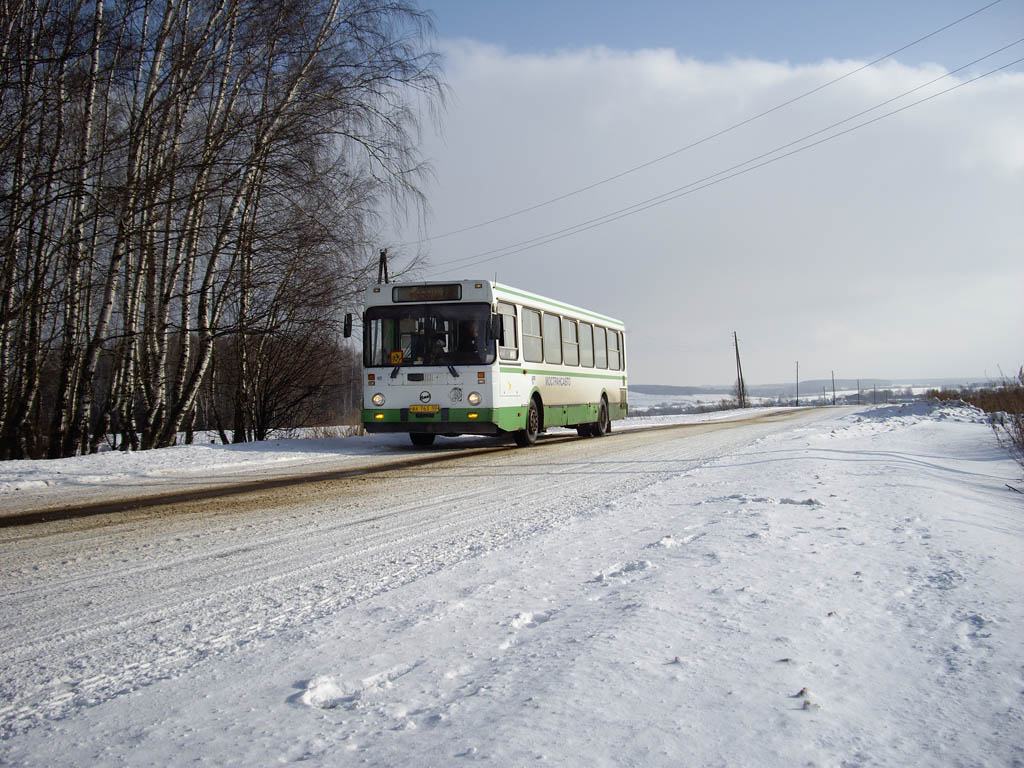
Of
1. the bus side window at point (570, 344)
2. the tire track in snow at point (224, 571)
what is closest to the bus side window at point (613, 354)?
the bus side window at point (570, 344)

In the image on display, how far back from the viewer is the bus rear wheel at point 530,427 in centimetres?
1580

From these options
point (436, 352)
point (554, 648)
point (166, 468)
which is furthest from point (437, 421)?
point (554, 648)

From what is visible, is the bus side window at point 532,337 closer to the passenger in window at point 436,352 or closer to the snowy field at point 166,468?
the passenger in window at point 436,352

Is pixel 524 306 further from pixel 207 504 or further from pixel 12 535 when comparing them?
pixel 12 535

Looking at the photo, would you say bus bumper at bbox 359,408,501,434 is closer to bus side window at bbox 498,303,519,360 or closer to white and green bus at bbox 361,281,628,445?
white and green bus at bbox 361,281,628,445

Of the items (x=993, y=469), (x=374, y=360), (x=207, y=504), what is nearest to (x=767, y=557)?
(x=207, y=504)

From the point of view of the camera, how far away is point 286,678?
2730mm

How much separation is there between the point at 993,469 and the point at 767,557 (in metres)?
8.44

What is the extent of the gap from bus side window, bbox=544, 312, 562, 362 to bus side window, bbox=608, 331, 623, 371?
4127 millimetres

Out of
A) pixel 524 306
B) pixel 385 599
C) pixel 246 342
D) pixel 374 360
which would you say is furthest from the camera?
pixel 246 342

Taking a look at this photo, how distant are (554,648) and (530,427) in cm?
1305

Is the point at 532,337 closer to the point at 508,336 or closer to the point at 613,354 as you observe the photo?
the point at 508,336

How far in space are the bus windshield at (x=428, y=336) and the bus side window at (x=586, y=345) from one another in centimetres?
551

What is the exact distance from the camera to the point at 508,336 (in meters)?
15.0
